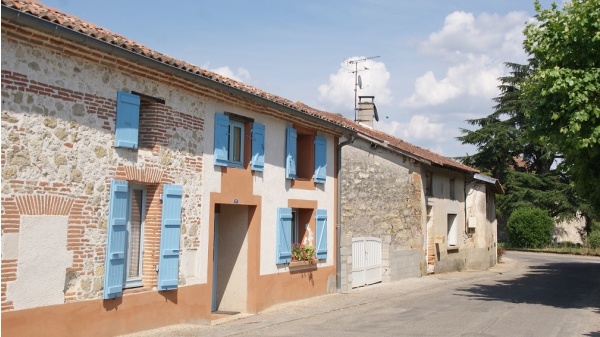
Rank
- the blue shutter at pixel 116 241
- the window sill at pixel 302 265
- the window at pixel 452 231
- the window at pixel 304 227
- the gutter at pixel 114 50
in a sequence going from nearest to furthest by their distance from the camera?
1. the gutter at pixel 114 50
2. the blue shutter at pixel 116 241
3. the window sill at pixel 302 265
4. the window at pixel 304 227
5. the window at pixel 452 231

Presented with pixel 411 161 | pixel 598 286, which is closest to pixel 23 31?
pixel 411 161

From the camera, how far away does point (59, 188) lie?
811 centimetres

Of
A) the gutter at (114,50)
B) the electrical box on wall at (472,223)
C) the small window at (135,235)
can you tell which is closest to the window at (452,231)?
the electrical box on wall at (472,223)

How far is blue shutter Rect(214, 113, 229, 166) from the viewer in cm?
1135

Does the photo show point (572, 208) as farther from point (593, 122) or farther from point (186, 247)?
point (186, 247)

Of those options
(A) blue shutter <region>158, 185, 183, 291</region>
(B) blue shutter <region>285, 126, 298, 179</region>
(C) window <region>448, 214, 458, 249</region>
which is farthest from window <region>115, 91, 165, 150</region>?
(C) window <region>448, 214, 458, 249</region>

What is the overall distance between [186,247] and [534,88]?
8589mm

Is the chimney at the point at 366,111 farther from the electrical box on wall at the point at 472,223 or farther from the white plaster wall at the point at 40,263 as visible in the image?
the white plaster wall at the point at 40,263

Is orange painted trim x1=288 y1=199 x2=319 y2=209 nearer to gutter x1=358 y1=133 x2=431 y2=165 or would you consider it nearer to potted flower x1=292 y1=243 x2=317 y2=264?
potted flower x1=292 y1=243 x2=317 y2=264

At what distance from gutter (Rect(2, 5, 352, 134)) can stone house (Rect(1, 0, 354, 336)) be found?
21 mm

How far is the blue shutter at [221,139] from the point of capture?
11.4 metres

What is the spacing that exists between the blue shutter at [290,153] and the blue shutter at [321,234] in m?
1.55

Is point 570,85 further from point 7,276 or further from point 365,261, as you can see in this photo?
point 7,276

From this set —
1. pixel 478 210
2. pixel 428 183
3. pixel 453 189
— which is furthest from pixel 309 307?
pixel 478 210
